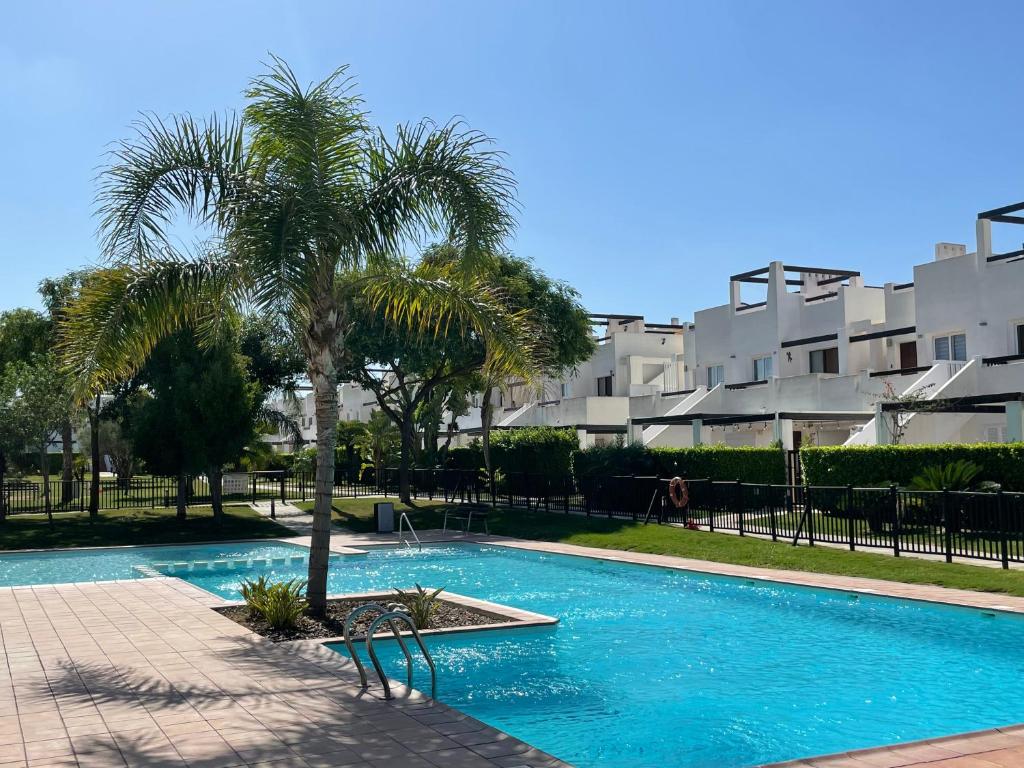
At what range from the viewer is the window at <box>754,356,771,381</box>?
40000mm

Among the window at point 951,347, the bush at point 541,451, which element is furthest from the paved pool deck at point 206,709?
the window at point 951,347

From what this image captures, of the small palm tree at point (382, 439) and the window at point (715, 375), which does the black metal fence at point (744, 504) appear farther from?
the window at point (715, 375)

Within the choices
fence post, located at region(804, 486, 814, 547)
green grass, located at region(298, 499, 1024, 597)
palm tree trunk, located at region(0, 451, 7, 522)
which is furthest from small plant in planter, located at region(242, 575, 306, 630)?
palm tree trunk, located at region(0, 451, 7, 522)

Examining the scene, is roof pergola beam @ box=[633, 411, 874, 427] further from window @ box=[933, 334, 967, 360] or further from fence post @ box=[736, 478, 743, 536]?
fence post @ box=[736, 478, 743, 536]

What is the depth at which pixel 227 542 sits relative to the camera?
25.5 m

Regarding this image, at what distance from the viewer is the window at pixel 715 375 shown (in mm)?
42625

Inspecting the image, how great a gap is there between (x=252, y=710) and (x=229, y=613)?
5.61 metres

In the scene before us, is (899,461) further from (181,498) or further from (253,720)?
(181,498)

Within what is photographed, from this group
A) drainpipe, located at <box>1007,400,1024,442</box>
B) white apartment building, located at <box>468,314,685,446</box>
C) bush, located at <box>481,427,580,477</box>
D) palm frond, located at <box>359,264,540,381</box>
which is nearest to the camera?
palm frond, located at <box>359,264,540,381</box>

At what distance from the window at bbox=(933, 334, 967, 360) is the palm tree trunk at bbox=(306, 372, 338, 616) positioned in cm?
2538

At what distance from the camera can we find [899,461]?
76.5 feet

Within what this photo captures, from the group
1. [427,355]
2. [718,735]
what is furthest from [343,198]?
[427,355]

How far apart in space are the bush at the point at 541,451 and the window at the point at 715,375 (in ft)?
34.6

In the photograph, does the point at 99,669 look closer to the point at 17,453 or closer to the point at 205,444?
the point at 205,444
